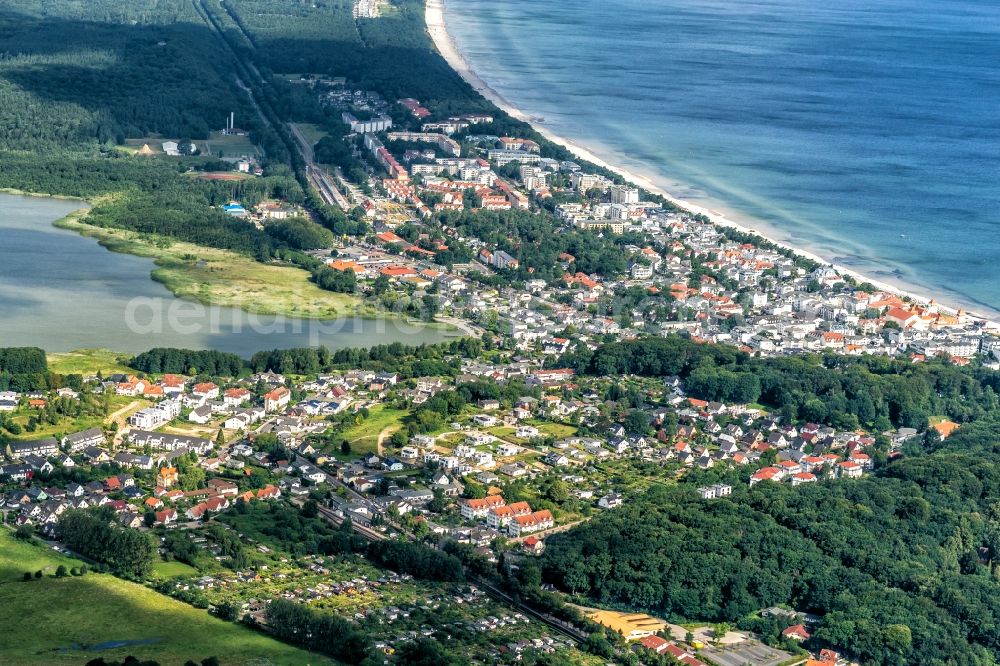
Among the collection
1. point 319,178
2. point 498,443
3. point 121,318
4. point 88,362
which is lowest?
point 498,443

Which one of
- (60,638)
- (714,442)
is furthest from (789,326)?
(60,638)

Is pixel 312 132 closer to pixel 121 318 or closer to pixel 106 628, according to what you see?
pixel 121 318

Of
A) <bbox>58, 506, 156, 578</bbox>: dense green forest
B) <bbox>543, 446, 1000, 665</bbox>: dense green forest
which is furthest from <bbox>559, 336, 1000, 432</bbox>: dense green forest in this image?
<bbox>58, 506, 156, 578</bbox>: dense green forest

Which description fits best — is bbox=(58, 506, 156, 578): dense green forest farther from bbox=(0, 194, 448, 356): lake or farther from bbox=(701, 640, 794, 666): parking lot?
bbox=(0, 194, 448, 356): lake

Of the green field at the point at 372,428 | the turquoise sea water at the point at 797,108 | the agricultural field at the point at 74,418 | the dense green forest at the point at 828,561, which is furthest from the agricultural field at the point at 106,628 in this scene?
A: the turquoise sea water at the point at 797,108

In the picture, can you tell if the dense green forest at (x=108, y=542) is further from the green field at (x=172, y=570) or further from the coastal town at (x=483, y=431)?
the coastal town at (x=483, y=431)


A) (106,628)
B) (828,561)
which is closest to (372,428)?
(828,561)

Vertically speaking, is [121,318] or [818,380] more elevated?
[818,380]

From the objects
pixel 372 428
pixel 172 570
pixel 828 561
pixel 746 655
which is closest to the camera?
pixel 746 655

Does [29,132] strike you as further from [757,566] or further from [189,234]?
[757,566]
